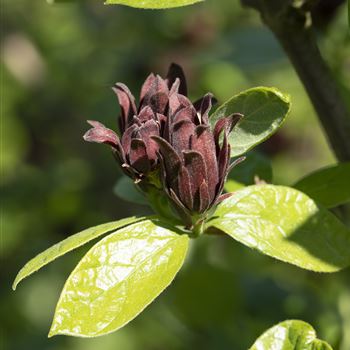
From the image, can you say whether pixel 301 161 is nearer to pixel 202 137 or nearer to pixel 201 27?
pixel 201 27

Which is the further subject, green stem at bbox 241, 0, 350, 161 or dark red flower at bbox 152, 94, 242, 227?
green stem at bbox 241, 0, 350, 161

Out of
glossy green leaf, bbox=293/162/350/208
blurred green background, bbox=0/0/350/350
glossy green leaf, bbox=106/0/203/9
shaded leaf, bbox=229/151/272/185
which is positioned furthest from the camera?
blurred green background, bbox=0/0/350/350

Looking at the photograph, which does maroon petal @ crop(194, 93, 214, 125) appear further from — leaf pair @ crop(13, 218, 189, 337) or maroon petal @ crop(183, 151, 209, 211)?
leaf pair @ crop(13, 218, 189, 337)

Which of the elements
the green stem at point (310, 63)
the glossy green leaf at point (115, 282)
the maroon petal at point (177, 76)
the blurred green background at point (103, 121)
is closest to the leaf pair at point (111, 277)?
the glossy green leaf at point (115, 282)

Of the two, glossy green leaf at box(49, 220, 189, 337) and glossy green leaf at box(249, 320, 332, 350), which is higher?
glossy green leaf at box(49, 220, 189, 337)

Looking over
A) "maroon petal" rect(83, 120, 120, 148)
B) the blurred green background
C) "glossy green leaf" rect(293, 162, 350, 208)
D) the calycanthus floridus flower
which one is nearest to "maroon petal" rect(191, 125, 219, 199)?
the calycanthus floridus flower

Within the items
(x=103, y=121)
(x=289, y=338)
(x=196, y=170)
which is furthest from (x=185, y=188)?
(x=103, y=121)

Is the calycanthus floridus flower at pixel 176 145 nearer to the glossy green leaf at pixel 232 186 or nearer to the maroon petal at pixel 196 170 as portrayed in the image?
the maroon petal at pixel 196 170
